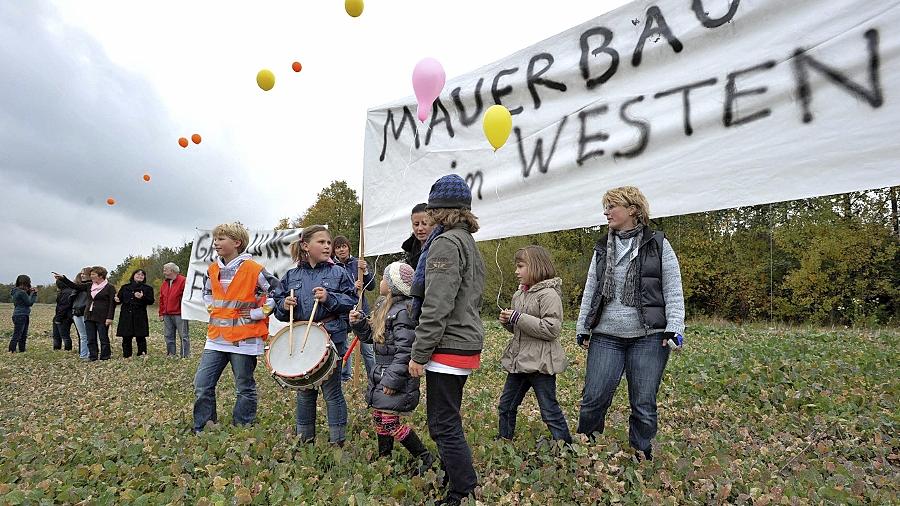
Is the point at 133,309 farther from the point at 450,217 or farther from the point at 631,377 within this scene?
the point at 631,377

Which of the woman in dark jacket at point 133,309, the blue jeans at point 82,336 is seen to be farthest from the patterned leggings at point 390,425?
Result: the blue jeans at point 82,336

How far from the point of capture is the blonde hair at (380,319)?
3.98 metres

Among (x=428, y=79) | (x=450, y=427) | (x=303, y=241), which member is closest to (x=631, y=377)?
(x=450, y=427)

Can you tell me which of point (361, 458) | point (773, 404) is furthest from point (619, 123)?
point (773, 404)

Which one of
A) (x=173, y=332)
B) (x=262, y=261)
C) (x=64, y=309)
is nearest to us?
(x=262, y=261)

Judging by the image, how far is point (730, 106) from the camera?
12.5 ft

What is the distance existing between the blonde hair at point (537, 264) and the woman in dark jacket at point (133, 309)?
10433 millimetres

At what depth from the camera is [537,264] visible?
4695mm

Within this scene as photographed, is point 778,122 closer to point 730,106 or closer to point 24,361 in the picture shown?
point 730,106

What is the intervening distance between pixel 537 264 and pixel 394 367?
1633mm

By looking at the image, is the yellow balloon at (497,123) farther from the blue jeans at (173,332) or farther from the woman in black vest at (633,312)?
the blue jeans at (173,332)

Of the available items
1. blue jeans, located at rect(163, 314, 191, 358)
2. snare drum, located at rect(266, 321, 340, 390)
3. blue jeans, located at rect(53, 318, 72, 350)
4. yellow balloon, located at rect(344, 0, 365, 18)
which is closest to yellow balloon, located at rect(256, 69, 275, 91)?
yellow balloon, located at rect(344, 0, 365, 18)

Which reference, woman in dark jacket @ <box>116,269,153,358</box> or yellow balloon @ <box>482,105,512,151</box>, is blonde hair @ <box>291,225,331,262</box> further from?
woman in dark jacket @ <box>116,269,153,358</box>

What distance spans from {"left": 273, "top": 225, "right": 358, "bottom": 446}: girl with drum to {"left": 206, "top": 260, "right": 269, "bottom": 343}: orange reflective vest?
38 cm
